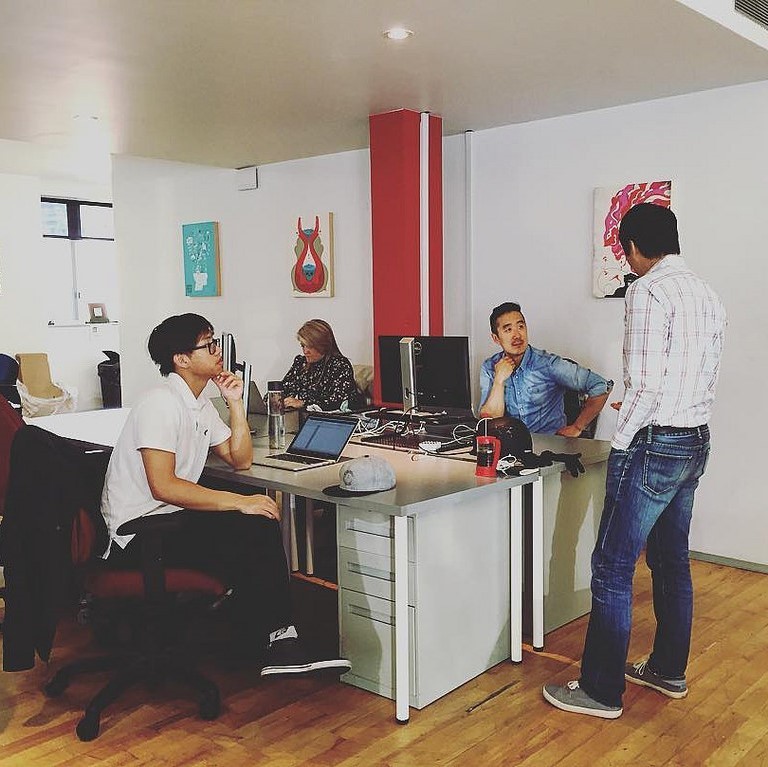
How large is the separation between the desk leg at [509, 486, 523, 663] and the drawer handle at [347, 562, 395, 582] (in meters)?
0.57

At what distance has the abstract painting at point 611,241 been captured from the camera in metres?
4.98

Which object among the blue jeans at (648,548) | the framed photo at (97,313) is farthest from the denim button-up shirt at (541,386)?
the framed photo at (97,313)

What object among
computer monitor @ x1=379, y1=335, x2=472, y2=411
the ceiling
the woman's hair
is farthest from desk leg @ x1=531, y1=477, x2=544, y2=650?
the woman's hair

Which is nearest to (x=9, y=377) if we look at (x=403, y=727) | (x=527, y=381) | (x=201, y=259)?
(x=201, y=259)

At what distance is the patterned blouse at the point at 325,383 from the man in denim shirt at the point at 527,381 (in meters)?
1.28

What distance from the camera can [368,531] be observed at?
10.1 ft

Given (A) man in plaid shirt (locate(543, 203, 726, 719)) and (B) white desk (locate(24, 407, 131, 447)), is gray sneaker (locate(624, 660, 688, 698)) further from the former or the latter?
(B) white desk (locate(24, 407, 131, 447))

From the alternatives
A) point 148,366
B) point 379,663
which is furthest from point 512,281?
point 148,366

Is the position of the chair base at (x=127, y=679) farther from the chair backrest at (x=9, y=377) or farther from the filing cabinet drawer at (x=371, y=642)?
the chair backrest at (x=9, y=377)

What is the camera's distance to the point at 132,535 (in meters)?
2.94

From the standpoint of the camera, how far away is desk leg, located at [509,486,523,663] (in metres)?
3.33

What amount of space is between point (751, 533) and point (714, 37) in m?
2.45

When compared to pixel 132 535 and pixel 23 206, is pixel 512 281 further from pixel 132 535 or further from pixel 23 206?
pixel 23 206

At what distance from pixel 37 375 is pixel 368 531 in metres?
7.52
